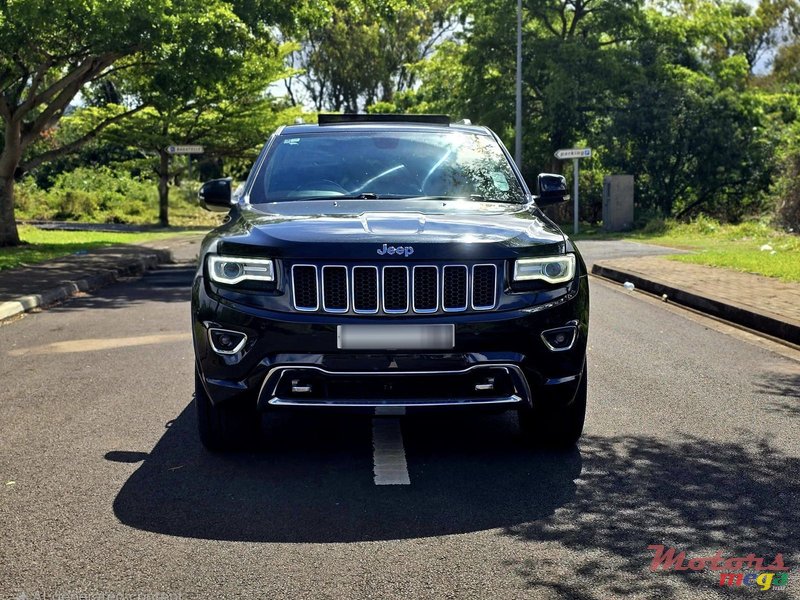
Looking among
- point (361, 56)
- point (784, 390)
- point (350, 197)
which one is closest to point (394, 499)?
point (350, 197)

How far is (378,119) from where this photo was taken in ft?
24.7

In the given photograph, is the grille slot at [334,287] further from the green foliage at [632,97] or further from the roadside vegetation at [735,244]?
the green foliage at [632,97]

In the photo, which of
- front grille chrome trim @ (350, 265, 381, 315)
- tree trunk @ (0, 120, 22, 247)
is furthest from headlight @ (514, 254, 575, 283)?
tree trunk @ (0, 120, 22, 247)

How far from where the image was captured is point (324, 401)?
4961mm

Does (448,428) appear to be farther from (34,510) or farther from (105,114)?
(105,114)

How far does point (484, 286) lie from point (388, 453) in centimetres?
110

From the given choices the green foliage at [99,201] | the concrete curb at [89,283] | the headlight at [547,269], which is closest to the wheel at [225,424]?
the headlight at [547,269]

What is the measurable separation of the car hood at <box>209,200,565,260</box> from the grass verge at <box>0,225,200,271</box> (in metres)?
12.6

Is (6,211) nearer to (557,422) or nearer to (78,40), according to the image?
(78,40)

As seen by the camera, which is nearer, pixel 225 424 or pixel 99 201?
pixel 225 424

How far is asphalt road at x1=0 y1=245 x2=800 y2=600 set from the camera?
12.2 ft

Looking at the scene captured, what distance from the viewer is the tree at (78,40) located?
1719cm

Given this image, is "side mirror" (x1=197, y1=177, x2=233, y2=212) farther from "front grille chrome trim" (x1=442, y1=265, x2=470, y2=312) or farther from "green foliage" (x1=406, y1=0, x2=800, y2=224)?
"green foliage" (x1=406, y1=0, x2=800, y2=224)

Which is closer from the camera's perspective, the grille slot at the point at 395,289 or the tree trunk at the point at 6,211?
the grille slot at the point at 395,289
